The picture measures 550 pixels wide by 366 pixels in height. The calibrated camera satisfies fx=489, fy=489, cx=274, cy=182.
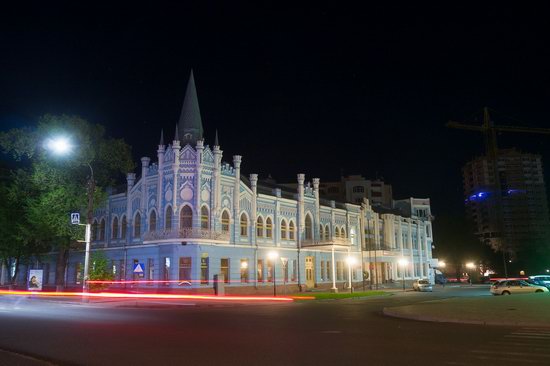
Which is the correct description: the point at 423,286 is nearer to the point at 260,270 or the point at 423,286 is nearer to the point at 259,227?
the point at 260,270

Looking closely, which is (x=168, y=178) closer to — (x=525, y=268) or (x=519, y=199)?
(x=525, y=268)

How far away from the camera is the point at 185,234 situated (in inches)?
1569

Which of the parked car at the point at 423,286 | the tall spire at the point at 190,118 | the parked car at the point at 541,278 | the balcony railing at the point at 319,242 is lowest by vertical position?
the parked car at the point at 423,286

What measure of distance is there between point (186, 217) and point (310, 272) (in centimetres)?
1801

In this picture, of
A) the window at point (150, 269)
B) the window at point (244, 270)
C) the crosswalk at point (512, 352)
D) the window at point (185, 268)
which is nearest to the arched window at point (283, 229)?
the window at point (244, 270)

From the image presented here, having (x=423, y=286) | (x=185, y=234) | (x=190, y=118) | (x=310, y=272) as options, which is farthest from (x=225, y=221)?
(x=423, y=286)

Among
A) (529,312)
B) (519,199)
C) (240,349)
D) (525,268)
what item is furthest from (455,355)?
(519,199)

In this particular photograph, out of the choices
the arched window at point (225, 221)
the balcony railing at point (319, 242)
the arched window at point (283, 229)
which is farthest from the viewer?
the balcony railing at point (319, 242)

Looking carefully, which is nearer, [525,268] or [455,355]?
[455,355]

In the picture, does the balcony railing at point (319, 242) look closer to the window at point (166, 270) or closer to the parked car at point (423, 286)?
the parked car at point (423, 286)

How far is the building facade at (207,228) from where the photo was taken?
41031mm

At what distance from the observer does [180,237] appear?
131ft

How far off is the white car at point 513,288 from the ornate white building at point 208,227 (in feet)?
46.6

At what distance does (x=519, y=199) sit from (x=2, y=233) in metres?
168
